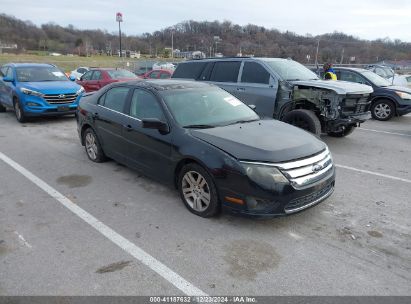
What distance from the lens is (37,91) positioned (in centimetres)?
941

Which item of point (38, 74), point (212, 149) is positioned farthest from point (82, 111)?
point (38, 74)

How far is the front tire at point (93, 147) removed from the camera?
19.6ft

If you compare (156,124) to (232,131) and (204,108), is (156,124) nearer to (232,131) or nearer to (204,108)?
(204,108)

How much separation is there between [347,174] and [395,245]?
7.37 feet

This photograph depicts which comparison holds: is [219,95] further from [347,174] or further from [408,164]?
[408,164]

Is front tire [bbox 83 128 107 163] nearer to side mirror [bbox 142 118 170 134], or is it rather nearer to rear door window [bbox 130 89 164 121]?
rear door window [bbox 130 89 164 121]

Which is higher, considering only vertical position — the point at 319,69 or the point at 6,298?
the point at 319,69

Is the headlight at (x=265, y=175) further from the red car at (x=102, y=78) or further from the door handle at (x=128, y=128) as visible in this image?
the red car at (x=102, y=78)

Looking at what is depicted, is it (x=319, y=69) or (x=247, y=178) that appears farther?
(x=319, y=69)

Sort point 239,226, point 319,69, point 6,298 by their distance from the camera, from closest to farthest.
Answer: point 6,298
point 239,226
point 319,69

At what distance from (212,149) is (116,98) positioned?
7.93 ft

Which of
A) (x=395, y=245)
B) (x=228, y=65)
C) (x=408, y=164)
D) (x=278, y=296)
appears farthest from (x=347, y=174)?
(x=228, y=65)

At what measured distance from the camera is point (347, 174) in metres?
5.61

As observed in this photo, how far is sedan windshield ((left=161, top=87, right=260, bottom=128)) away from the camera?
14.6 feet
